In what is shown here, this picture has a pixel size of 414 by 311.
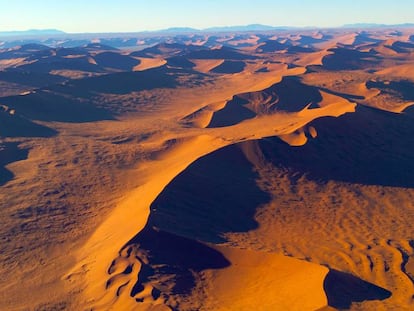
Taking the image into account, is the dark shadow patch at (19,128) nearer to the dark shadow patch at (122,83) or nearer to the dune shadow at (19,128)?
the dune shadow at (19,128)

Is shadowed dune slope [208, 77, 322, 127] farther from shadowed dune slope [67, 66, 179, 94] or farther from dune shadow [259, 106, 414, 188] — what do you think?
shadowed dune slope [67, 66, 179, 94]

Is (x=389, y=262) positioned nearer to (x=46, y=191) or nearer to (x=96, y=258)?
(x=96, y=258)

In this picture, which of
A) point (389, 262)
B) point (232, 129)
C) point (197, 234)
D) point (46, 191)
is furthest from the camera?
point (232, 129)

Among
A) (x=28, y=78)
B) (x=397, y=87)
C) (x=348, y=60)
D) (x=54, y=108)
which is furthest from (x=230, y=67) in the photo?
(x=54, y=108)

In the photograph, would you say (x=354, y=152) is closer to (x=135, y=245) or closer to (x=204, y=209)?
(x=204, y=209)

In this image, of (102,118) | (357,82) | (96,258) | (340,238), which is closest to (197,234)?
(96,258)

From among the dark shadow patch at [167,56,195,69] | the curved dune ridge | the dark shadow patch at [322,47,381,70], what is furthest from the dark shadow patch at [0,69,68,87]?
the dark shadow patch at [322,47,381,70]
